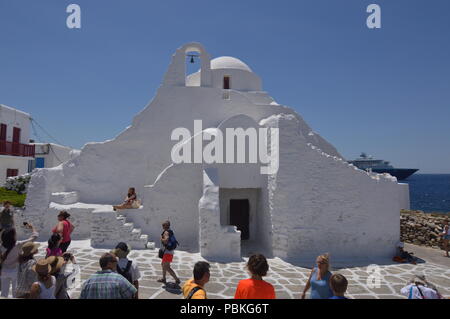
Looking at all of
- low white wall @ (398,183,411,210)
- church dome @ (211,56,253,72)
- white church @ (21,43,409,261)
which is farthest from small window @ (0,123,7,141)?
low white wall @ (398,183,411,210)

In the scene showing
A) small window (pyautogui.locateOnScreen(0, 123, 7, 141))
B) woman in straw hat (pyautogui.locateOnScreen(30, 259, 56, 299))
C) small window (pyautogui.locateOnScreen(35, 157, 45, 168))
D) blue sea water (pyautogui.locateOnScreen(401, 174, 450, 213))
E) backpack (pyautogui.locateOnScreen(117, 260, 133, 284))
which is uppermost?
small window (pyautogui.locateOnScreen(0, 123, 7, 141))

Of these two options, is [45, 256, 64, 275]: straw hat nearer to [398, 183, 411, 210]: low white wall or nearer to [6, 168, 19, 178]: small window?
[398, 183, 411, 210]: low white wall

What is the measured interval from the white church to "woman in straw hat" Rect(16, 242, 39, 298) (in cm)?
526

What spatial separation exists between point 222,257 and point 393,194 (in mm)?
6156

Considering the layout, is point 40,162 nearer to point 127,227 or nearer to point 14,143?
point 14,143

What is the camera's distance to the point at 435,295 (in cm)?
373

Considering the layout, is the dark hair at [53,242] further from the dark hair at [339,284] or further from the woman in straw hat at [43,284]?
the dark hair at [339,284]

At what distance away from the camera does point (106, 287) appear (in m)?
3.07

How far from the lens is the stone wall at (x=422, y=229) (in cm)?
1158

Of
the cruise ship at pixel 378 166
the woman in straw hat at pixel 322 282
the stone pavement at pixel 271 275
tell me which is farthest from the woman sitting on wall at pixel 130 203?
the cruise ship at pixel 378 166

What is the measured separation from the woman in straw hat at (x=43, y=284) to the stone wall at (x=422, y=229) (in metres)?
13.3

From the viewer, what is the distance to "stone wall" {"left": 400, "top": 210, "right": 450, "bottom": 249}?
1158 centimetres

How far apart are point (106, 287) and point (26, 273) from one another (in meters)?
1.66
